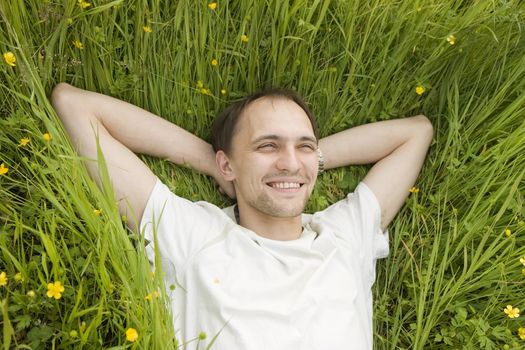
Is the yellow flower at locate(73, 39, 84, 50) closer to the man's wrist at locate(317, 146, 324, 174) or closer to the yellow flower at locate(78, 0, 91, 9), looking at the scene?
the yellow flower at locate(78, 0, 91, 9)

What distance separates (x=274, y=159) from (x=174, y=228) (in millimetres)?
615

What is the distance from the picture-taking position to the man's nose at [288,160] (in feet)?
9.04

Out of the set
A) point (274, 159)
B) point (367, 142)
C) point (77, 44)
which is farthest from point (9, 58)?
point (367, 142)

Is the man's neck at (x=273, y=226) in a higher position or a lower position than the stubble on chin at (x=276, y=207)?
lower

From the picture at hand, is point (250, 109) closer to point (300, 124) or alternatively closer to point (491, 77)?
point (300, 124)

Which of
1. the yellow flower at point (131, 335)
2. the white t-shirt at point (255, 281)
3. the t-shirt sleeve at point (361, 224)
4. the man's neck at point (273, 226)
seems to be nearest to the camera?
the yellow flower at point (131, 335)

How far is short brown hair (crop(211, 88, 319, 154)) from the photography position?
3.01 meters

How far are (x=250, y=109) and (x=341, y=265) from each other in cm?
96

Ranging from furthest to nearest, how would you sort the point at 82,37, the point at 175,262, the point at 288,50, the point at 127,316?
1. the point at 288,50
2. the point at 82,37
3. the point at 175,262
4. the point at 127,316

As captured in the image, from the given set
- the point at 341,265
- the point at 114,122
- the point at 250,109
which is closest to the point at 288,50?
the point at 250,109

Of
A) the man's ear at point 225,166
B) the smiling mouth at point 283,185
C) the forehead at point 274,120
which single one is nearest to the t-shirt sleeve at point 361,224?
the smiling mouth at point 283,185

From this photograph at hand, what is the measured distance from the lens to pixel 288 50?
3.30 meters

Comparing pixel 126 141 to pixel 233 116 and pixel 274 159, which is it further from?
pixel 274 159

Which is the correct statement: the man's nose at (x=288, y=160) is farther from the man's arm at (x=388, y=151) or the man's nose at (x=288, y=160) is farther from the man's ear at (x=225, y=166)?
the man's arm at (x=388, y=151)
